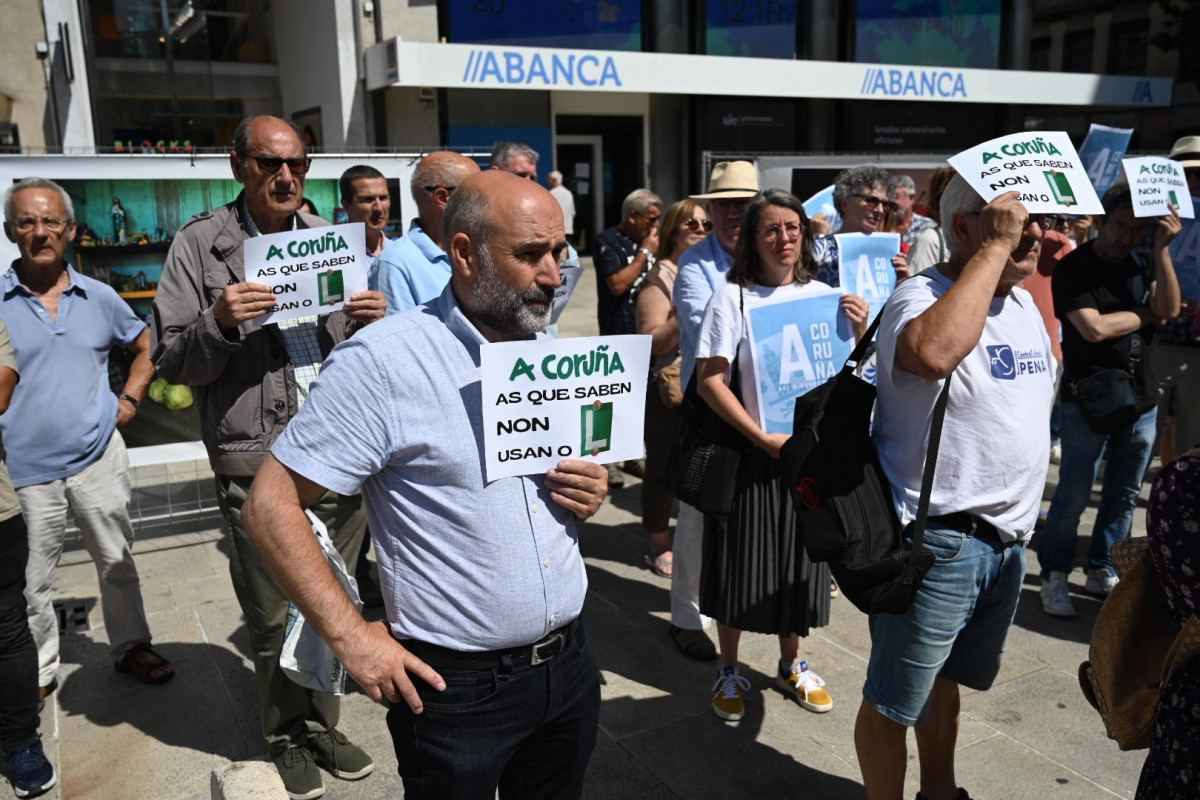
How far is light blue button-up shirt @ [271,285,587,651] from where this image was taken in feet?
6.15

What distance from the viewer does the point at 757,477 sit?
11.8 feet

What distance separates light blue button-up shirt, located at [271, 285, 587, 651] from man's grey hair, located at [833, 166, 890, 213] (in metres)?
3.82

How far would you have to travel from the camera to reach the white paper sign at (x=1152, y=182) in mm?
4219

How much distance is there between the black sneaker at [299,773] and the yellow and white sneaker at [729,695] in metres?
1.49

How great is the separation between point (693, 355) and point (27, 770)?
282cm

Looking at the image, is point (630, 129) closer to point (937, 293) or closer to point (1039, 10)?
point (937, 293)

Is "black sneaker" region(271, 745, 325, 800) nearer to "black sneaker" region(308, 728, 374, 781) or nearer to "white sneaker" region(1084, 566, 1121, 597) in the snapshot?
"black sneaker" region(308, 728, 374, 781)

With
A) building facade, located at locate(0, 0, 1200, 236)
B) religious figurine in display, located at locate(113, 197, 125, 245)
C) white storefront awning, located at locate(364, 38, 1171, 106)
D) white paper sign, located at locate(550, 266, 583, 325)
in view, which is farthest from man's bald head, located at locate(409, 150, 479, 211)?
white storefront awning, located at locate(364, 38, 1171, 106)

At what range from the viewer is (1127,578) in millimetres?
2031

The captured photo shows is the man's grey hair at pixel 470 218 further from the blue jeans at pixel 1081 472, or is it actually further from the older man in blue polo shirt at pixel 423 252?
the blue jeans at pixel 1081 472

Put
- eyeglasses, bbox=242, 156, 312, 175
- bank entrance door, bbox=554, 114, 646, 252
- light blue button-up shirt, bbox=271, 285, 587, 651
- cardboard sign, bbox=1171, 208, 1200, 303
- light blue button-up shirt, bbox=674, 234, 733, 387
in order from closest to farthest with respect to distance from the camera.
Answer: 1. light blue button-up shirt, bbox=271, 285, 587, 651
2. eyeglasses, bbox=242, 156, 312, 175
3. light blue button-up shirt, bbox=674, 234, 733, 387
4. cardboard sign, bbox=1171, 208, 1200, 303
5. bank entrance door, bbox=554, 114, 646, 252

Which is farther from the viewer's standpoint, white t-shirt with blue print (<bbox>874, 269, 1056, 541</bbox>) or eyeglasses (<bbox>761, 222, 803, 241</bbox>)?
eyeglasses (<bbox>761, 222, 803, 241</bbox>)

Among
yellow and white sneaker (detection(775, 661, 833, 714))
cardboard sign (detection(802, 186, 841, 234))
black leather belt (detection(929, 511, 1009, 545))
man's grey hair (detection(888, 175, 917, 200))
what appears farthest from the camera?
cardboard sign (detection(802, 186, 841, 234))

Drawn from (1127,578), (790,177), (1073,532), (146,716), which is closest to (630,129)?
(790,177)
